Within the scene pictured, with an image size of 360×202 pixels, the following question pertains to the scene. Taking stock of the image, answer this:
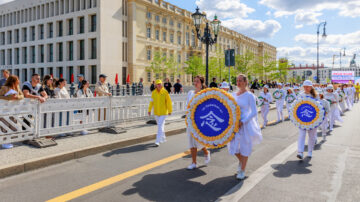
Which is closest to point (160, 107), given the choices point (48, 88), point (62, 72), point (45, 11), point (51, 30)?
point (48, 88)

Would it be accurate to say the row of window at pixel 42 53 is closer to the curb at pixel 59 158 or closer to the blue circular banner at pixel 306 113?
the curb at pixel 59 158

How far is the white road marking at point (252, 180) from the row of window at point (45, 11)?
45.1 metres

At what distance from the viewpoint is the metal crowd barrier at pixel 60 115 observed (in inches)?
252

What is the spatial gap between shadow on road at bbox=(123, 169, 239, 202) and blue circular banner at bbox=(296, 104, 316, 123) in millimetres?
2650

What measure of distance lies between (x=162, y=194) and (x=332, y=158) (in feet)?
13.9

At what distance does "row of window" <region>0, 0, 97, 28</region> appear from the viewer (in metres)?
47.4

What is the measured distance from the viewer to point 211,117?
4.94 metres

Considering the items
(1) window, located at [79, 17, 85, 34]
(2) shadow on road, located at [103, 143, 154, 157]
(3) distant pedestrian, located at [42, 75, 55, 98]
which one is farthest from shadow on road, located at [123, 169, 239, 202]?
(1) window, located at [79, 17, 85, 34]

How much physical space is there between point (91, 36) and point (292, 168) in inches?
1757

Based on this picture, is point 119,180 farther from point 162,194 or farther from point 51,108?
point 51,108

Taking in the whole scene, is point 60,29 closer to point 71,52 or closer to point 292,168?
point 71,52

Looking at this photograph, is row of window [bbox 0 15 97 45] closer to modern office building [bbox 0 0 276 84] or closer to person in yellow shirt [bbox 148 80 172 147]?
modern office building [bbox 0 0 276 84]

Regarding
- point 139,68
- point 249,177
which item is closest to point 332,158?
point 249,177

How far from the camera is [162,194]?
13.6 ft
